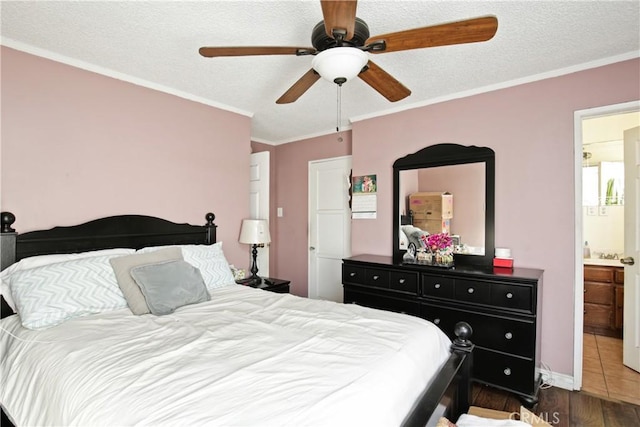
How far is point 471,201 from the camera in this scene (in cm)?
286

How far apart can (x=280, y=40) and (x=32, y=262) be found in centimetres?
208

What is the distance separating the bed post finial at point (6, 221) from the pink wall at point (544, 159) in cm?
335

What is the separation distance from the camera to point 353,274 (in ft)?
10.1

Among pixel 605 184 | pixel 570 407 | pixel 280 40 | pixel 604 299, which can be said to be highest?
pixel 280 40

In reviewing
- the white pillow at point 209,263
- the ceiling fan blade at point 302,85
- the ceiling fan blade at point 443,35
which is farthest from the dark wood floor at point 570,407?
the ceiling fan blade at point 302,85

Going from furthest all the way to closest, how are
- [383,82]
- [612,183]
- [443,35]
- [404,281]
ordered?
[612,183] → [404,281] → [383,82] → [443,35]

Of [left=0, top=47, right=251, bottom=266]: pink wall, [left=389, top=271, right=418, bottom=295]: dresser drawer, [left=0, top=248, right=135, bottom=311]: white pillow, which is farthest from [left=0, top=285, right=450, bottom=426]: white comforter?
[left=389, top=271, right=418, bottom=295]: dresser drawer

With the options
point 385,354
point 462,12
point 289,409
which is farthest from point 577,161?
point 289,409

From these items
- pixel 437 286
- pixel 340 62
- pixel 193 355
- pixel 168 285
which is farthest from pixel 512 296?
pixel 168 285

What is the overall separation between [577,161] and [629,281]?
122 centimetres

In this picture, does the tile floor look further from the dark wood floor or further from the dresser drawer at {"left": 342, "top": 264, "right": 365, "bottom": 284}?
the dresser drawer at {"left": 342, "top": 264, "right": 365, "bottom": 284}

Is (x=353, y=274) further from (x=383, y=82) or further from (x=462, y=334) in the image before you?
(x=383, y=82)

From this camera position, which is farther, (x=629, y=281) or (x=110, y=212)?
(x=629, y=281)

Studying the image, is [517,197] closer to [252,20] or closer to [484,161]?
[484,161]
